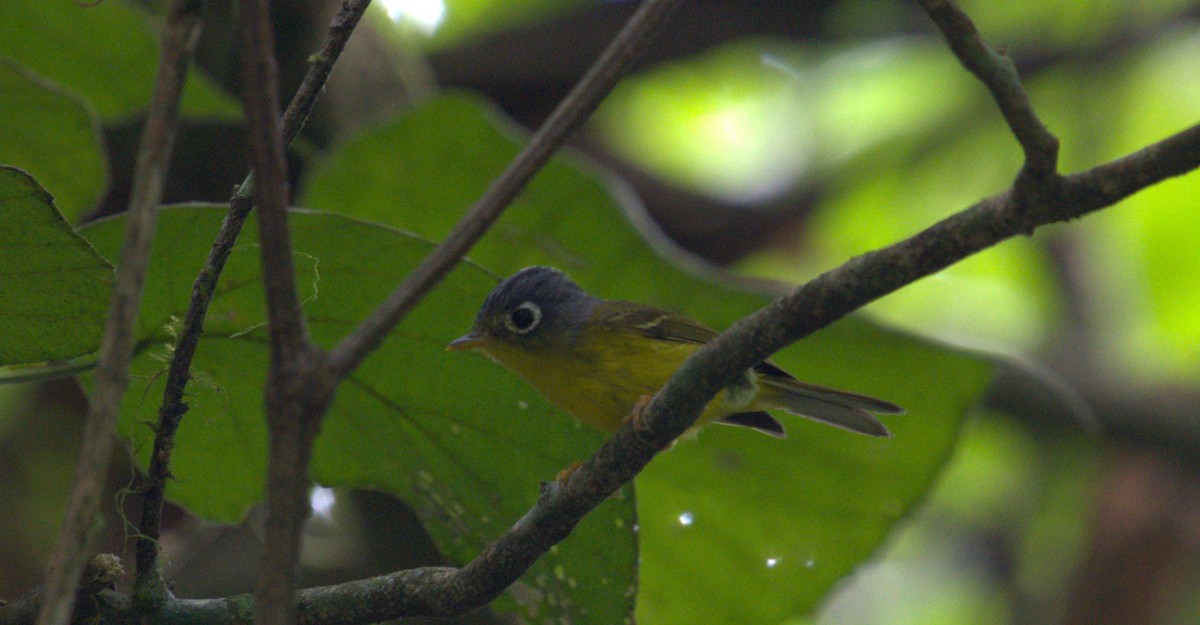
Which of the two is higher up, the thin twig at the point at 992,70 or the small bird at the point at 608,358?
the small bird at the point at 608,358

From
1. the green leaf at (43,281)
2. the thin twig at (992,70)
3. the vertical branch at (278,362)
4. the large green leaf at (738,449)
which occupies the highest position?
the large green leaf at (738,449)

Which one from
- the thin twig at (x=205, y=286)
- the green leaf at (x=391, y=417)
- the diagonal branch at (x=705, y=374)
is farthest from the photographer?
the green leaf at (x=391, y=417)

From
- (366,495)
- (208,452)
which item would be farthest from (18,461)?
(208,452)

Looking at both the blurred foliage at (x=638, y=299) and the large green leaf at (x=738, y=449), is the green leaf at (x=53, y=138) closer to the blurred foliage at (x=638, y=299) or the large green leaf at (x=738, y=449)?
the blurred foliage at (x=638, y=299)

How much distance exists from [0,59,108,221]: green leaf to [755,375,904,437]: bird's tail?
1.47 meters

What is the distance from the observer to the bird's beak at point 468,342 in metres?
1.98

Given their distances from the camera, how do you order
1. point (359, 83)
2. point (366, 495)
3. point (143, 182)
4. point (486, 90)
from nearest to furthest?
point (143, 182)
point (366, 495)
point (359, 83)
point (486, 90)

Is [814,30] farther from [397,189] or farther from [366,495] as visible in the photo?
[366,495]

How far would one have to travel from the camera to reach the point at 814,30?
4.59 m

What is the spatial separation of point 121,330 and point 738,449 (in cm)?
193

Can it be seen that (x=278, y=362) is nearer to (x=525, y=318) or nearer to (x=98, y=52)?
(x=525, y=318)

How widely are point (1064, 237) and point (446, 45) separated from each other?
2702 mm

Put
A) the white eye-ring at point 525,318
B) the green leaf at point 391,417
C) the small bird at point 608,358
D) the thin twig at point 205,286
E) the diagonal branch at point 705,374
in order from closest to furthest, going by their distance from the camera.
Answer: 1. the diagonal branch at point 705,374
2. the thin twig at point 205,286
3. the green leaf at point 391,417
4. the small bird at point 608,358
5. the white eye-ring at point 525,318

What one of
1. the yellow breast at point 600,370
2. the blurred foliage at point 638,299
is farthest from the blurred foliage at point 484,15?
the yellow breast at point 600,370
